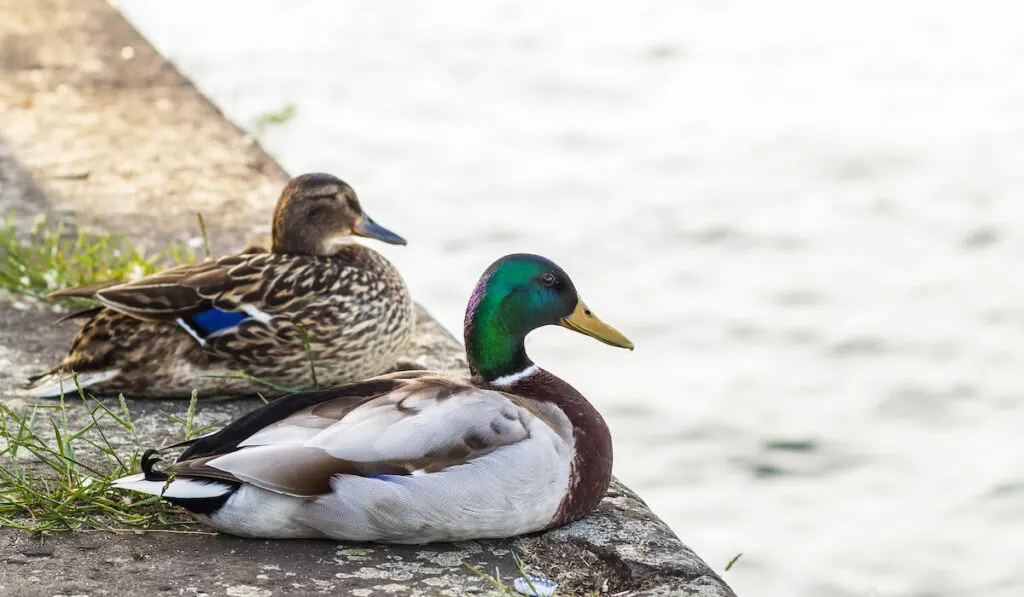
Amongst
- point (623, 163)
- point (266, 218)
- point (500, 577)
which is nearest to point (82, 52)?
point (266, 218)

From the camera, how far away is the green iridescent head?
12.2 ft

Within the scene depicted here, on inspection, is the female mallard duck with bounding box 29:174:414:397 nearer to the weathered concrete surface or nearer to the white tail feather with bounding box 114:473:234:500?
the weathered concrete surface

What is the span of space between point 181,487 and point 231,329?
3.30 feet

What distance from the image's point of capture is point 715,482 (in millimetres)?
5660

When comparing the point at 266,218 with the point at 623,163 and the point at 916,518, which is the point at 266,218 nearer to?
the point at 916,518

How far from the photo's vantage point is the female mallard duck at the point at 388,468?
3.28m

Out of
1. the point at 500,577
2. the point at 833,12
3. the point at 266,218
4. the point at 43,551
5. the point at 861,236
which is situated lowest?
the point at 43,551

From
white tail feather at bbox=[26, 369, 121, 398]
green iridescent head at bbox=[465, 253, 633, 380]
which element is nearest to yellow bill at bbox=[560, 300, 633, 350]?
green iridescent head at bbox=[465, 253, 633, 380]

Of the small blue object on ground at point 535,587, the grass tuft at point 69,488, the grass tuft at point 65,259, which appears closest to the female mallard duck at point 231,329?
the grass tuft at point 69,488

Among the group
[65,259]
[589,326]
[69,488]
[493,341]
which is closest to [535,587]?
[493,341]

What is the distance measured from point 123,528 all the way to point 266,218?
7.75ft

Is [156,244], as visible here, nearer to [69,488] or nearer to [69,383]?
[69,383]

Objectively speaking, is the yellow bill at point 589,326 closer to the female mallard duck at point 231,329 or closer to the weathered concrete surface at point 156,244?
the weathered concrete surface at point 156,244

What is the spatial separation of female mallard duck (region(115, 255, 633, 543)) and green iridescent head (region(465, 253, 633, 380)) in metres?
0.19
